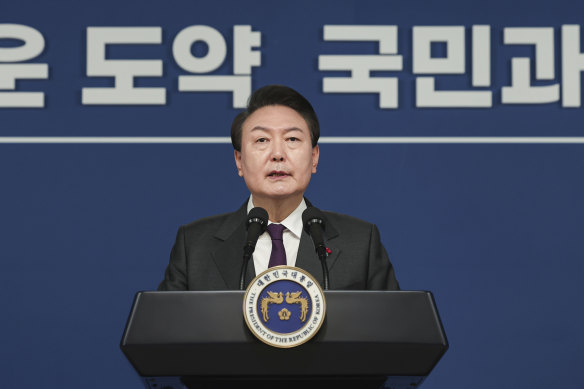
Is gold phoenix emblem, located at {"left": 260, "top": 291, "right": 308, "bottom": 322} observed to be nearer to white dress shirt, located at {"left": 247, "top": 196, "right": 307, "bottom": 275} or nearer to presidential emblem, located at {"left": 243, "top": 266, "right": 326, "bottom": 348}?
presidential emblem, located at {"left": 243, "top": 266, "right": 326, "bottom": 348}

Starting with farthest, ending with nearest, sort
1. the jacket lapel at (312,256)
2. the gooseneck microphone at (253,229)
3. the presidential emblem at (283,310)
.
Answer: the jacket lapel at (312,256), the gooseneck microphone at (253,229), the presidential emblem at (283,310)

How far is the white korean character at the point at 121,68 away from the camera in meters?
2.97

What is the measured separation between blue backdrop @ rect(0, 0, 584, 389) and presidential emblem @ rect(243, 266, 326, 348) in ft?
6.02

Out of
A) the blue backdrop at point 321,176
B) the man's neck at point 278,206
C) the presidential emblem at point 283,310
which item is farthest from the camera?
the blue backdrop at point 321,176

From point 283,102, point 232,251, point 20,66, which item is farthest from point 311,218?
point 20,66

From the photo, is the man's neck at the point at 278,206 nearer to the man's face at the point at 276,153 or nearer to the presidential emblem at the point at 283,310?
the man's face at the point at 276,153

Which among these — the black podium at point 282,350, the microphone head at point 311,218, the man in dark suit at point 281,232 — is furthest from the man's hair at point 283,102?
the black podium at point 282,350

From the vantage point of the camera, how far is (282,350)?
1.11 m

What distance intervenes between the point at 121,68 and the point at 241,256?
1.72 m

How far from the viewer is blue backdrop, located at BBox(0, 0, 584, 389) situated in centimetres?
288

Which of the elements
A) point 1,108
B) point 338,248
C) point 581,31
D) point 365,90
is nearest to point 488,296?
point 365,90

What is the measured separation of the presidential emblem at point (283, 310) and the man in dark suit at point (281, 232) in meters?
0.40

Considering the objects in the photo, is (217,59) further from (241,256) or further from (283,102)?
(241,256)

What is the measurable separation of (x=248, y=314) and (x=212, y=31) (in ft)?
6.96
